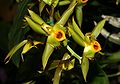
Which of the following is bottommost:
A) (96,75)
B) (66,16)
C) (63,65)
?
(96,75)

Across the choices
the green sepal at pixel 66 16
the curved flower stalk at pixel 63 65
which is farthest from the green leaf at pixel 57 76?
the green sepal at pixel 66 16

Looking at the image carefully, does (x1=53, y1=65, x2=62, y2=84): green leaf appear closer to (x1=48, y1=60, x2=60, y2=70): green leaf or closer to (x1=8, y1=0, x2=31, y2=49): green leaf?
(x1=48, y1=60, x2=60, y2=70): green leaf

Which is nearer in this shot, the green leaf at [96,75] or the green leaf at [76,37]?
the green leaf at [76,37]

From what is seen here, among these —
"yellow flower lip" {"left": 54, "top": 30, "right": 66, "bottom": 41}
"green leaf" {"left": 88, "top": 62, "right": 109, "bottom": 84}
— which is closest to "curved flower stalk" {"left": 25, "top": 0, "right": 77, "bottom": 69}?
"yellow flower lip" {"left": 54, "top": 30, "right": 66, "bottom": 41}

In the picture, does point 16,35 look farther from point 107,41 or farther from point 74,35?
point 107,41

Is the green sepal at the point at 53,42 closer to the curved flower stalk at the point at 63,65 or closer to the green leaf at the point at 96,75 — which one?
the curved flower stalk at the point at 63,65

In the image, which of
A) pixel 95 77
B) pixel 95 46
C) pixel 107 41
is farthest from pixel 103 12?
pixel 95 46

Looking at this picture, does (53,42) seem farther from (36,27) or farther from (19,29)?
(19,29)

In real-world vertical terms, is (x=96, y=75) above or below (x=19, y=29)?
below

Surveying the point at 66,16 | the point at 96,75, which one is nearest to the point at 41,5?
the point at 66,16
